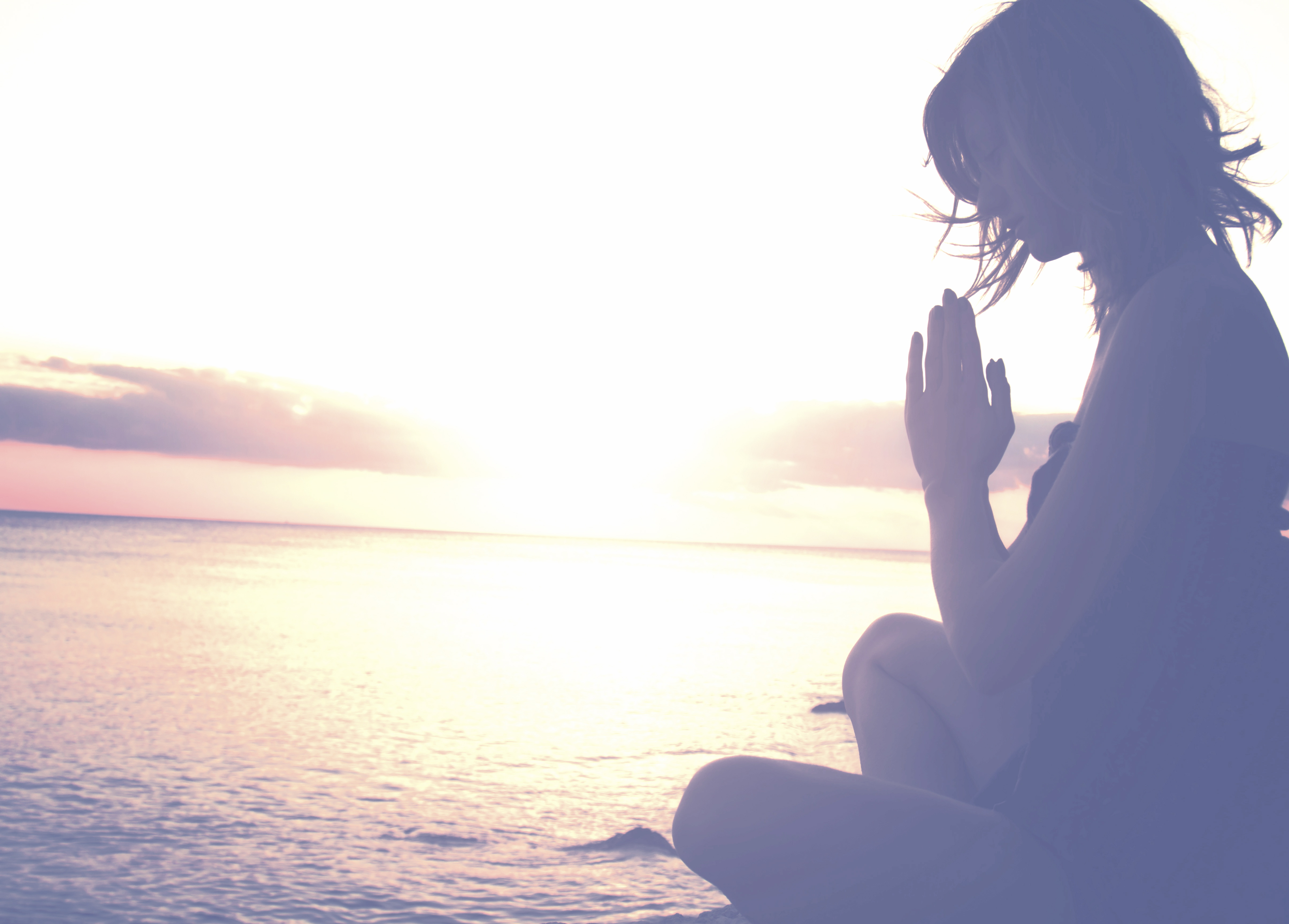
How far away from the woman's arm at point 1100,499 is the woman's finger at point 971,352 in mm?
210

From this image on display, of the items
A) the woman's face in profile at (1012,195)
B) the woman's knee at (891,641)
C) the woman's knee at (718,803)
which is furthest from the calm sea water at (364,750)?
the woman's face in profile at (1012,195)

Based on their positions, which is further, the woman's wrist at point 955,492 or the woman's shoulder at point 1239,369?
the woman's wrist at point 955,492

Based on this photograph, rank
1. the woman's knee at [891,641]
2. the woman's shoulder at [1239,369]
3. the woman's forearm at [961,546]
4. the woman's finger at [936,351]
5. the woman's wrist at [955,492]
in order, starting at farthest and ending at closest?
the woman's knee at [891,641]
the woman's finger at [936,351]
the woman's wrist at [955,492]
the woman's forearm at [961,546]
the woman's shoulder at [1239,369]

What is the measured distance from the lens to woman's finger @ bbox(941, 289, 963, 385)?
1.26m

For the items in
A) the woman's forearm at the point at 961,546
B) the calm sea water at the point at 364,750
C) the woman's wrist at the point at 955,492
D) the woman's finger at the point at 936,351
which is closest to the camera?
the woman's forearm at the point at 961,546

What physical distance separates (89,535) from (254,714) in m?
75.7

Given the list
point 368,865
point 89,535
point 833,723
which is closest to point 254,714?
point 368,865

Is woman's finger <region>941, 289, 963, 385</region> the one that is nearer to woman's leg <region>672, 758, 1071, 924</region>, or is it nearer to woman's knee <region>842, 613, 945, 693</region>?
woman's knee <region>842, 613, 945, 693</region>

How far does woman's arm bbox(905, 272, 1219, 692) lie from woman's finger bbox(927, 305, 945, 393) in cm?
27

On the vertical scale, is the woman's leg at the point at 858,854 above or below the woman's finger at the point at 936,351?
below

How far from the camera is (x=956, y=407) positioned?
125 centimetres

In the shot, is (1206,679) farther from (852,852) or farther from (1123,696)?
(852,852)

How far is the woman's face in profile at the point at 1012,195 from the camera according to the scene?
127 cm

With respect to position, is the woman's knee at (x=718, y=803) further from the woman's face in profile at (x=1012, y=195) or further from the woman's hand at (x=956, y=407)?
the woman's face in profile at (x=1012, y=195)
